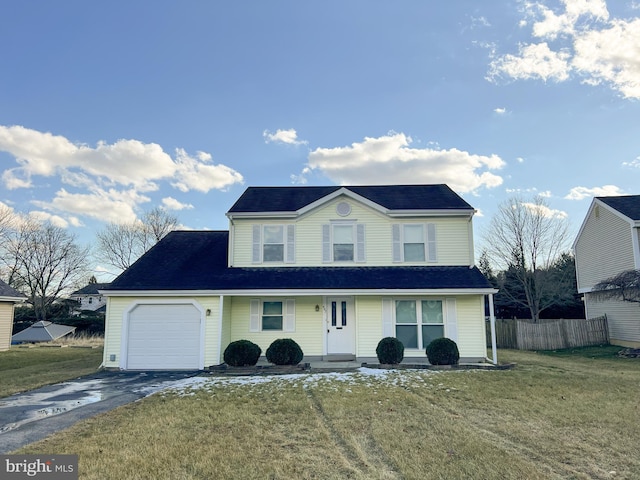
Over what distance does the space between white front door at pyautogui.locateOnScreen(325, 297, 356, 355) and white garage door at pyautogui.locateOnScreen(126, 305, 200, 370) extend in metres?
4.58

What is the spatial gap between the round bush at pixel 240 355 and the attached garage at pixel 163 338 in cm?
129

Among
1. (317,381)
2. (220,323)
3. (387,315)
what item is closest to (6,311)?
(220,323)

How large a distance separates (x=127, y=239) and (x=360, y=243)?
35727 millimetres

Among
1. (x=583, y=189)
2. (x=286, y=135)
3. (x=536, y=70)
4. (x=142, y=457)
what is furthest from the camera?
(x=583, y=189)

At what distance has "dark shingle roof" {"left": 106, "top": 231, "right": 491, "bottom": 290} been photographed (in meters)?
13.4

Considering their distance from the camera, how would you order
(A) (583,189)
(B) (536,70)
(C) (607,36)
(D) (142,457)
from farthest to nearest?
(A) (583,189), (B) (536,70), (C) (607,36), (D) (142,457)

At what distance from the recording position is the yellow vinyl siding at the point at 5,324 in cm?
2091

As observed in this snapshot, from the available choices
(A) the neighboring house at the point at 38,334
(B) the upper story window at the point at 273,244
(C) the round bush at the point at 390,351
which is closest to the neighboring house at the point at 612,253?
(C) the round bush at the point at 390,351

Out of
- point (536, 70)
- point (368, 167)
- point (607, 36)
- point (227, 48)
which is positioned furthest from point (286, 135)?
point (607, 36)

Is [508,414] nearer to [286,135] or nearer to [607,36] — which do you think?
[607,36]

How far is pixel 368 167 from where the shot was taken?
24.1 m

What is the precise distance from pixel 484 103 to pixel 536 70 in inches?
82.0

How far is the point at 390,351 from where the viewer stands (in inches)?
496

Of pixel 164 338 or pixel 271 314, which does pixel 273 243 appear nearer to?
pixel 271 314
